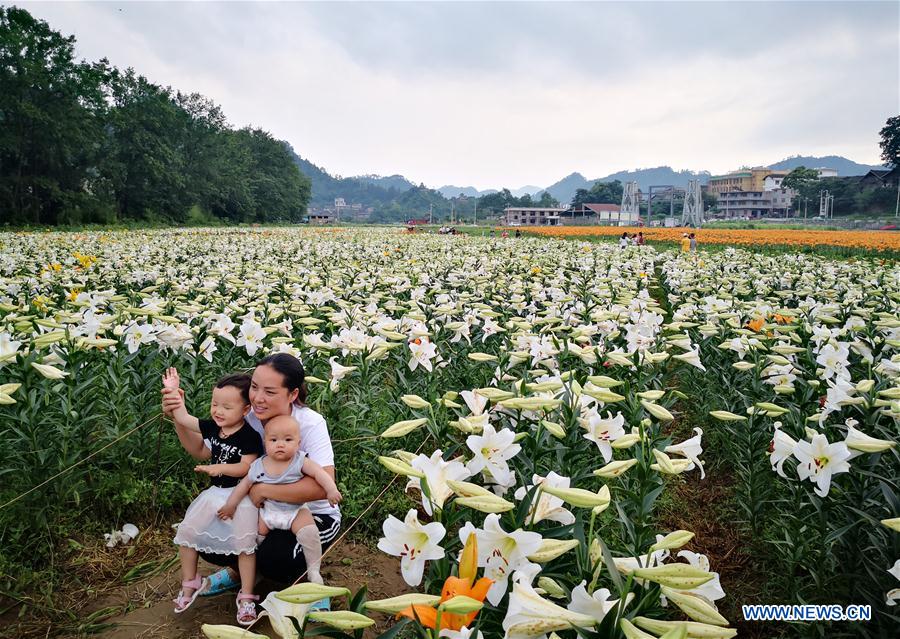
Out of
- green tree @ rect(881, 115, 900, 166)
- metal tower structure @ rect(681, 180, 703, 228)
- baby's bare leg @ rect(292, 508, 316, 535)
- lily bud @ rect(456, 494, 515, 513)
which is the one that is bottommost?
baby's bare leg @ rect(292, 508, 316, 535)

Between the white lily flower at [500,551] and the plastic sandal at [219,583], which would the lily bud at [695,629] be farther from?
the plastic sandal at [219,583]

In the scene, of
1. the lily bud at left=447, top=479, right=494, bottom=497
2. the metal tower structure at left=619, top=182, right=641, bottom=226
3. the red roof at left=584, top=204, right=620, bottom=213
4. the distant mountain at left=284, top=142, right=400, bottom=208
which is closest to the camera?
the lily bud at left=447, top=479, right=494, bottom=497

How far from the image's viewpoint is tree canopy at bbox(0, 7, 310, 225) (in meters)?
27.2

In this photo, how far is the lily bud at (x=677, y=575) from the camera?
107cm

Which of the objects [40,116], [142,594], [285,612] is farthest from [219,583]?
[40,116]

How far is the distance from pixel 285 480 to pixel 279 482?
0.02 metres

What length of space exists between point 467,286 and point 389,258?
A: 4.32 m

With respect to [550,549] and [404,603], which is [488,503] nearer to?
[550,549]

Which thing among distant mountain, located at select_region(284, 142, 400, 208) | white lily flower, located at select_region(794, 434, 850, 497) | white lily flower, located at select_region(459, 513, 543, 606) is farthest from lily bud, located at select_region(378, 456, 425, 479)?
distant mountain, located at select_region(284, 142, 400, 208)

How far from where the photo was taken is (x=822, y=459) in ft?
5.97

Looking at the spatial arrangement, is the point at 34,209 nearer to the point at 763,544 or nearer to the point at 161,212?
the point at 161,212

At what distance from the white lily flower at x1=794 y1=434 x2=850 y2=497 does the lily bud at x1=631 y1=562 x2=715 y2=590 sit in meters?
0.95

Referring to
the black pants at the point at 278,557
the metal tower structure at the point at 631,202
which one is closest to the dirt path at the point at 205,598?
the black pants at the point at 278,557

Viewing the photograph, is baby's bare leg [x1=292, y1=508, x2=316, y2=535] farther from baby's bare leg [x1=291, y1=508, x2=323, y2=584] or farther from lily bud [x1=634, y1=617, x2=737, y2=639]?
lily bud [x1=634, y1=617, x2=737, y2=639]
